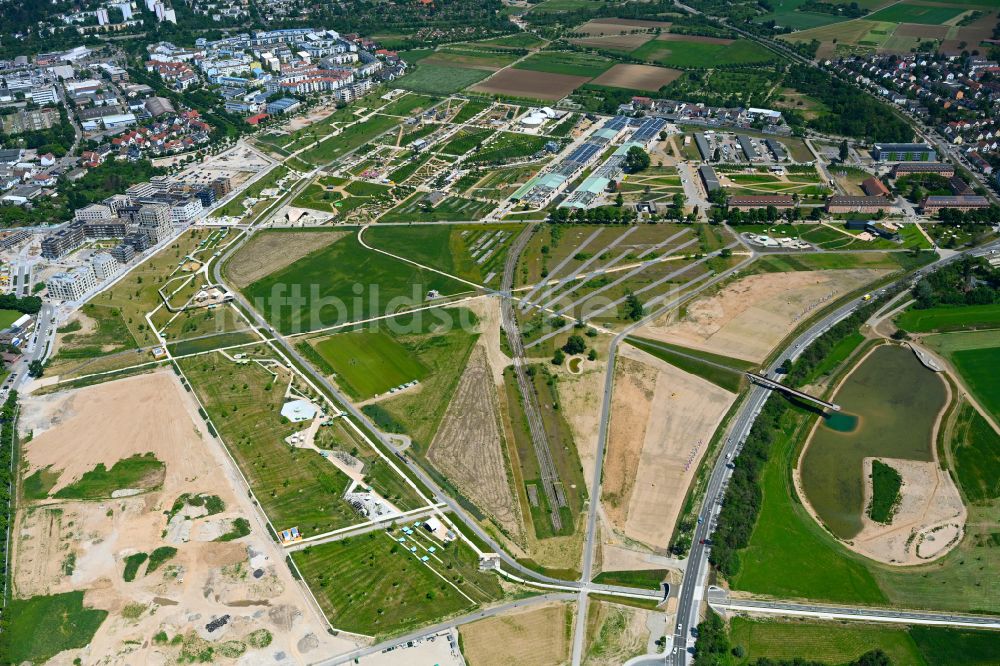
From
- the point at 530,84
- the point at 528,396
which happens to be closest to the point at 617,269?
the point at 528,396

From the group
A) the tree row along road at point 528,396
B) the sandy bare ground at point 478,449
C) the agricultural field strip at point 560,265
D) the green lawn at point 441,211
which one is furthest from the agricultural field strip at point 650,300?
the green lawn at point 441,211

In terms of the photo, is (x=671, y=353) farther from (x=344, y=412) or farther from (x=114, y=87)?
(x=114, y=87)

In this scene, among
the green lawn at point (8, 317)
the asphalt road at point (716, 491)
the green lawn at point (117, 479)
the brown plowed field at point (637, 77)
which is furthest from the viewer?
the brown plowed field at point (637, 77)

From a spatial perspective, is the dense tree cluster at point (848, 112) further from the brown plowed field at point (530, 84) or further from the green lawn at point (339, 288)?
the green lawn at point (339, 288)

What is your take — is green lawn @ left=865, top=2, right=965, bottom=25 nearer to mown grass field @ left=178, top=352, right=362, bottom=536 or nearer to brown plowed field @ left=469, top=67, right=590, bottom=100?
brown plowed field @ left=469, top=67, right=590, bottom=100

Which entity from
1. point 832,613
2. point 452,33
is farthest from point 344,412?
point 452,33

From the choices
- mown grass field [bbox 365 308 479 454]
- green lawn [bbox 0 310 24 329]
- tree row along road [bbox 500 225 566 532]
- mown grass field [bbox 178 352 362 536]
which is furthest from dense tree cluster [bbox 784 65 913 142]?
green lawn [bbox 0 310 24 329]

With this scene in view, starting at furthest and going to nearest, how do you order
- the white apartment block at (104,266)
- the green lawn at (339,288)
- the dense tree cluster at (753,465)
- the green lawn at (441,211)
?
the green lawn at (441,211)
the white apartment block at (104,266)
the green lawn at (339,288)
the dense tree cluster at (753,465)
